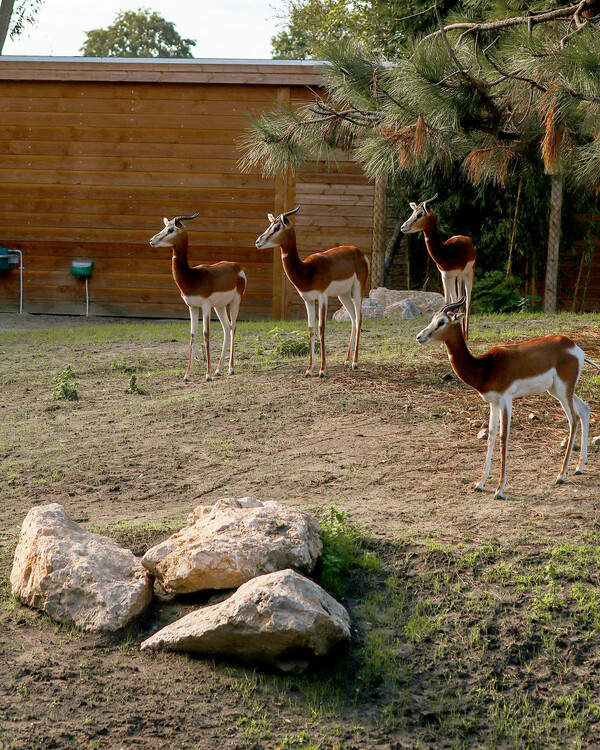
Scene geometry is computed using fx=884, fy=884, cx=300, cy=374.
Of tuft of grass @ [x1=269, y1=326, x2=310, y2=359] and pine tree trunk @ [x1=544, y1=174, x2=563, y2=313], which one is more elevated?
pine tree trunk @ [x1=544, y1=174, x2=563, y2=313]

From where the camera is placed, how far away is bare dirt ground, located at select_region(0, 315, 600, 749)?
11.0ft

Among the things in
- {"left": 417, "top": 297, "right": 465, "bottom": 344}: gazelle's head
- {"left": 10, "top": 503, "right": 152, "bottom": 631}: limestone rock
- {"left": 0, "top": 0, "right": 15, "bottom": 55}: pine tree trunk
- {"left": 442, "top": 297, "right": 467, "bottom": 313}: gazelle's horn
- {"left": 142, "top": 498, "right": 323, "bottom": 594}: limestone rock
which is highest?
{"left": 0, "top": 0, "right": 15, "bottom": 55}: pine tree trunk

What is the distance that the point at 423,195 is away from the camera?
42.0 feet

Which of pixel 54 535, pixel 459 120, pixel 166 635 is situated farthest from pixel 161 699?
pixel 459 120

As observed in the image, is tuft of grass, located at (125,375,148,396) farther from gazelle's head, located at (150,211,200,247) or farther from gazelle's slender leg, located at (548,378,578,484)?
gazelle's slender leg, located at (548,378,578,484)

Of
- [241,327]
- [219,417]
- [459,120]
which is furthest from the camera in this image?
[241,327]

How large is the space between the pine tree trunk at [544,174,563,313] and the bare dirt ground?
260 cm

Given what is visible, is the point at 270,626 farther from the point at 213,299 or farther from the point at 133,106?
the point at 133,106

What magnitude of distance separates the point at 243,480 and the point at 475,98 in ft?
9.47

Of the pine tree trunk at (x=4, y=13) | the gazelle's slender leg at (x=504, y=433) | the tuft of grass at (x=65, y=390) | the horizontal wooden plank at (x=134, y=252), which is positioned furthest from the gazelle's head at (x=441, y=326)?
the pine tree trunk at (x=4, y=13)

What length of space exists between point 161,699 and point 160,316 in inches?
408

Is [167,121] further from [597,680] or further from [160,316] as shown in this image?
[597,680]

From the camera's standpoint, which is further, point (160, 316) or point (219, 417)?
point (160, 316)

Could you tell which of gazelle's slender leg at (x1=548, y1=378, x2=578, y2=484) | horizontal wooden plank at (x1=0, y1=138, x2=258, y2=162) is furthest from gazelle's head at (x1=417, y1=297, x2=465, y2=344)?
horizontal wooden plank at (x1=0, y1=138, x2=258, y2=162)
